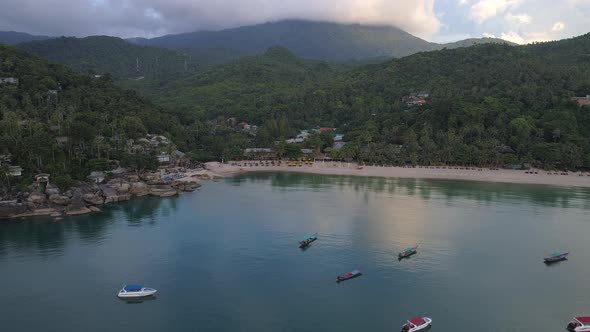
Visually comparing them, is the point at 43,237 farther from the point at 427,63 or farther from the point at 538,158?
the point at 427,63

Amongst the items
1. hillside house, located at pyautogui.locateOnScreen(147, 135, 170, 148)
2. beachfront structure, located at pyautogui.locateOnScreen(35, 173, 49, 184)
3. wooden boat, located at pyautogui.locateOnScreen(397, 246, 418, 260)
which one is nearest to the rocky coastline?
beachfront structure, located at pyautogui.locateOnScreen(35, 173, 49, 184)

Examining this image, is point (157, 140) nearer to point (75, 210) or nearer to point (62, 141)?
point (62, 141)

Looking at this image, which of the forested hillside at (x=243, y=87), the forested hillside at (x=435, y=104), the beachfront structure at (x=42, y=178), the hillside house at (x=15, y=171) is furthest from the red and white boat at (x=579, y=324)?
the forested hillside at (x=243, y=87)

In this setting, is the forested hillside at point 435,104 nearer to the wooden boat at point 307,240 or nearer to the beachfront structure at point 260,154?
the beachfront structure at point 260,154

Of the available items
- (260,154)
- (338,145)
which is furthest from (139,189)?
(338,145)

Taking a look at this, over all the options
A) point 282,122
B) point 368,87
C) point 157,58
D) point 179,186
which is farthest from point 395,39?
point 179,186

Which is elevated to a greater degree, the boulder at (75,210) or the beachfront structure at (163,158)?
the beachfront structure at (163,158)
